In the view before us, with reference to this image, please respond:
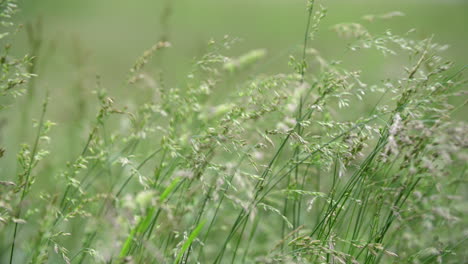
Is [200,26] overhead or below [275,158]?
below

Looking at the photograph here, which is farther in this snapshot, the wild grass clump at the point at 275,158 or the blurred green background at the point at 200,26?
the blurred green background at the point at 200,26

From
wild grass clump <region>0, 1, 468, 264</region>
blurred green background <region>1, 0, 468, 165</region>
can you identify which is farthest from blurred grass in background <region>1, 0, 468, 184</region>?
wild grass clump <region>0, 1, 468, 264</region>

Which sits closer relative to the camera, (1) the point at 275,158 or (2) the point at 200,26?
(1) the point at 275,158

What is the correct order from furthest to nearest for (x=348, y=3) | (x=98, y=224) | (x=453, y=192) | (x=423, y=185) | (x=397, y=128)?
(x=348, y=3)
(x=453, y=192)
(x=423, y=185)
(x=397, y=128)
(x=98, y=224)

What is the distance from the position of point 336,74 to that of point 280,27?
7.69m

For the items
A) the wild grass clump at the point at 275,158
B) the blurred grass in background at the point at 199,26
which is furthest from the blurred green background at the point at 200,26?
the wild grass clump at the point at 275,158

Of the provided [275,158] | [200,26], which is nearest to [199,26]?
[200,26]

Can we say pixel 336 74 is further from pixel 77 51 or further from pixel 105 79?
pixel 105 79

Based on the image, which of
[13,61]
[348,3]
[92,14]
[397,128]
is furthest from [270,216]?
→ [348,3]

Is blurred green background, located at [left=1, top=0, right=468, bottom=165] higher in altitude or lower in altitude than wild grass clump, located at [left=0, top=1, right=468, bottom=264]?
lower

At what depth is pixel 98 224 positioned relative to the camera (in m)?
1.18

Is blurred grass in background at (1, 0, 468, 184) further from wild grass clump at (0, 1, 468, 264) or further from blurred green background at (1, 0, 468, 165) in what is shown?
wild grass clump at (0, 1, 468, 264)

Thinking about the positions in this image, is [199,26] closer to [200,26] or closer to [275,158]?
[200,26]

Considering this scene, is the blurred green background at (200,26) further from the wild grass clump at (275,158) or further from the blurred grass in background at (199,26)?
the wild grass clump at (275,158)
